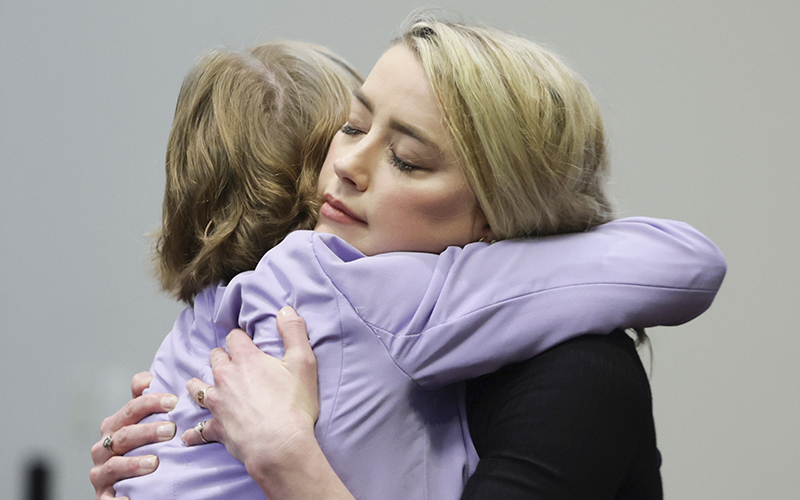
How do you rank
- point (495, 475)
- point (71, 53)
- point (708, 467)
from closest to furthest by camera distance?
1. point (495, 475)
2. point (708, 467)
3. point (71, 53)

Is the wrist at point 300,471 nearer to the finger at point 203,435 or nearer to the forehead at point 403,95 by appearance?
the finger at point 203,435

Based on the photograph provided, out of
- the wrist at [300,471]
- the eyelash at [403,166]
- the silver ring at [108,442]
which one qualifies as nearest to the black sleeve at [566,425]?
the wrist at [300,471]

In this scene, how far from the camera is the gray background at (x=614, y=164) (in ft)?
6.29

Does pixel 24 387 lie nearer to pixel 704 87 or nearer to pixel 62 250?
pixel 62 250

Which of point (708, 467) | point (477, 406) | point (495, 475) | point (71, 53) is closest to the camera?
point (495, 475)

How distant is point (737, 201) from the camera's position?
6.36 ft

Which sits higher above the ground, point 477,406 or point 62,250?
point 477,406

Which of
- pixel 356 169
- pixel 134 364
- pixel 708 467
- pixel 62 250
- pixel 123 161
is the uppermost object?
pixel 356 169

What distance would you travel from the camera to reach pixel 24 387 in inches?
85.1

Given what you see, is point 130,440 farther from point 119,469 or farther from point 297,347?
point 297,347

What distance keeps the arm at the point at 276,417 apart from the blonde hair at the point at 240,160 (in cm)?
20

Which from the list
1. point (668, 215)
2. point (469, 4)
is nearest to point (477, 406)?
point (668, 215)

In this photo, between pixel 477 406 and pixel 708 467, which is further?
pixel 708 467

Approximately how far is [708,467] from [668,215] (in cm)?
69
